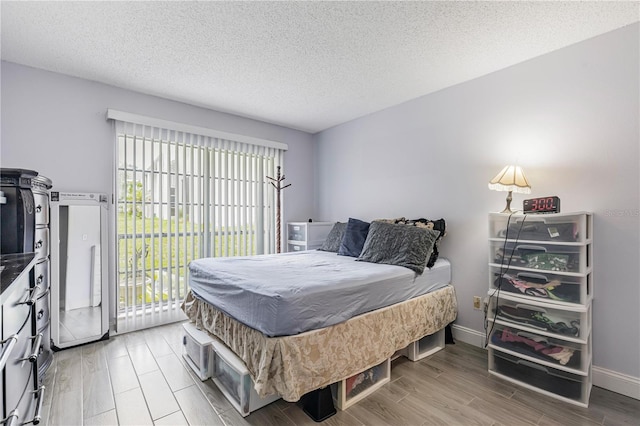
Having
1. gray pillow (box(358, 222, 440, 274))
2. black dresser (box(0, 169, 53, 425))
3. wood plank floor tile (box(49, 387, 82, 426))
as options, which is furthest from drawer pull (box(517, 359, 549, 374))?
wood plank floor tile (box(49, 387, 82, 426))

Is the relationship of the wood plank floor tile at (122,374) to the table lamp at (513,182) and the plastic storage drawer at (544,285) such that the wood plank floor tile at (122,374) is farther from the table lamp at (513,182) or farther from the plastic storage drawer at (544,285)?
the table lamp at (513,182)

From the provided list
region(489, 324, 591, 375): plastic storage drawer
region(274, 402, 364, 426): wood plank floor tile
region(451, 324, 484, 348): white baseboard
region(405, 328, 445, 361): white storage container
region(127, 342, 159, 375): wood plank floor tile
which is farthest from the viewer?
region(451, 324, 484, 348): white baseboard

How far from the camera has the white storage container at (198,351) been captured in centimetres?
210

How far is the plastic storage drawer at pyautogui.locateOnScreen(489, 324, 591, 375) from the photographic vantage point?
75.3 inches

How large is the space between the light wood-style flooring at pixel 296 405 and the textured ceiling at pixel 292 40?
255cm

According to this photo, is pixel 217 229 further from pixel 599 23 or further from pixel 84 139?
pixel 599 23

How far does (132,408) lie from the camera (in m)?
1.81

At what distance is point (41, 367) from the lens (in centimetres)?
206

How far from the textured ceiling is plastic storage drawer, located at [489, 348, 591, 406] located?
2.40 m

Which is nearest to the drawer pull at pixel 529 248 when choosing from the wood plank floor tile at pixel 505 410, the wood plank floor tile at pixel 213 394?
the wood plank floor tile at pixel 505 410

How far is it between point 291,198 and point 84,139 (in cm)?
254

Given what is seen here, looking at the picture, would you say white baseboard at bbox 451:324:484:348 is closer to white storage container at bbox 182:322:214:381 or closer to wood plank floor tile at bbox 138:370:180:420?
white storage container at bbox 182:322:214:381

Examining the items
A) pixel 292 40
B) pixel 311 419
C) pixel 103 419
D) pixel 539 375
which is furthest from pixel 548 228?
pixel 103 419

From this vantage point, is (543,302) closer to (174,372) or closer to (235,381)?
(235,381)
